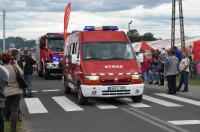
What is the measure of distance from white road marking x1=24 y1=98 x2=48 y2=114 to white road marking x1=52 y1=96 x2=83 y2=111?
2.04 feet

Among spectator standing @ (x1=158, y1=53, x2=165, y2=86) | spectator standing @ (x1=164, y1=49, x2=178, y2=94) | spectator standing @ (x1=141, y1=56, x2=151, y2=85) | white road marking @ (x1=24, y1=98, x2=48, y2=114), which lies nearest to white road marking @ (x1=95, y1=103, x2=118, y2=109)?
white road marking @ (x1=24, y1=98, x2=48, y2=114)

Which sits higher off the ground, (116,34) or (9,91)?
(116,34)

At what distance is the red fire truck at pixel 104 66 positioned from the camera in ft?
51.4

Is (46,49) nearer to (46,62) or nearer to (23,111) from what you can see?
(46,62)

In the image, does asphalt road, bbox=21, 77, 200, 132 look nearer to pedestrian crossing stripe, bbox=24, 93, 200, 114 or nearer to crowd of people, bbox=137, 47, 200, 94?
pedestrian crossing stripe, bbox=24, 93, 200, 114

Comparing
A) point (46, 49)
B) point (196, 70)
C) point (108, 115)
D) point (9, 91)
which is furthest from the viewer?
point (46, 49)

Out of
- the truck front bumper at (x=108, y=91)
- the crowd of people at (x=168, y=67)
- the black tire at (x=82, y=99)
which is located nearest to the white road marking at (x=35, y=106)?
the black tire at (x=82, y=99)

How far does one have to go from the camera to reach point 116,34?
17.5 m

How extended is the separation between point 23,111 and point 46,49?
1793 centimetres

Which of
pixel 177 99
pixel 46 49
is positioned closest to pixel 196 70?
pixel 46 49

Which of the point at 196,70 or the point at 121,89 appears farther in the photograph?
the point at 196,70

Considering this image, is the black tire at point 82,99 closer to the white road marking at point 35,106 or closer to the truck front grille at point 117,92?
the truck front grille at point 117,92

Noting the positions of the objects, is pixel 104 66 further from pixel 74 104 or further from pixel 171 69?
pixel 171 69

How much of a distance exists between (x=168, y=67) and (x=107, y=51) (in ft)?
13.1
